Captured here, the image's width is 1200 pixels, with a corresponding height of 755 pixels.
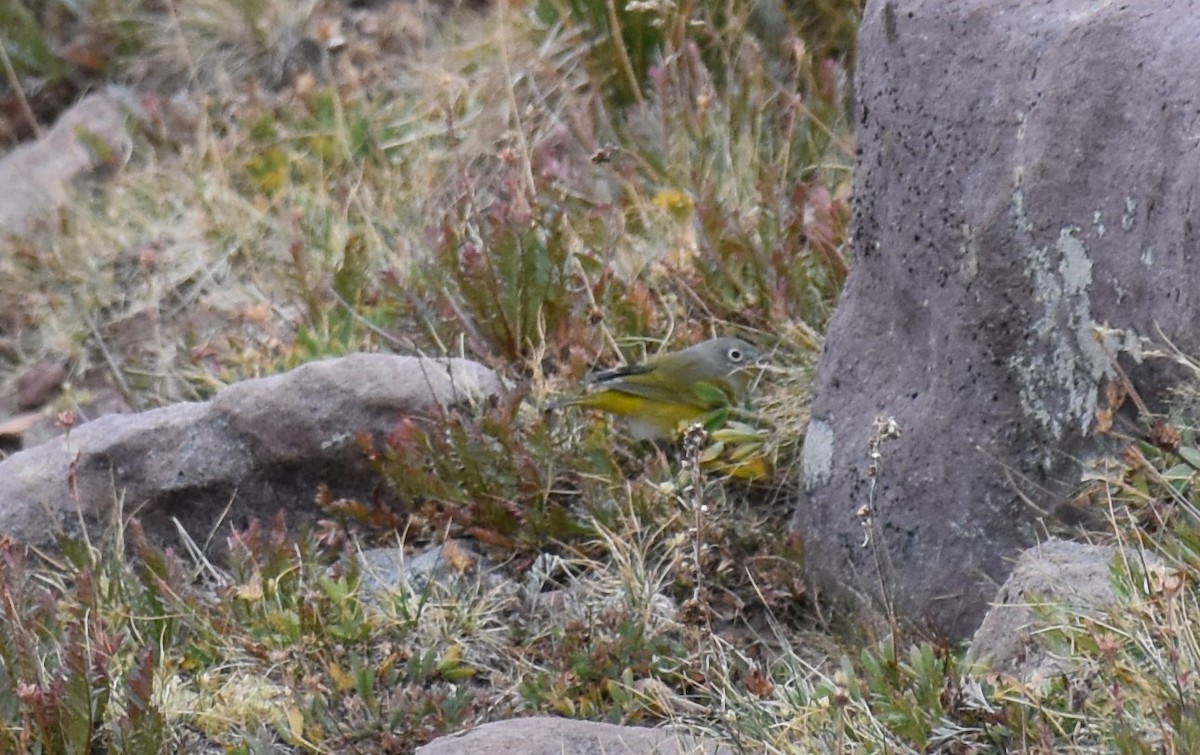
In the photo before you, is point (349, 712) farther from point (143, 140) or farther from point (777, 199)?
point (143, 140)

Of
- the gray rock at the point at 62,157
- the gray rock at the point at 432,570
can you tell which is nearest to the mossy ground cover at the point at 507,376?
the gray rock at the point at 432,570

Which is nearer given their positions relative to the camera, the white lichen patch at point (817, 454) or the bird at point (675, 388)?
the white lichen patch at point (817, 454)

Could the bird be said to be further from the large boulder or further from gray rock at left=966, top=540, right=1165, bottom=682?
gray rock at left=966, top=540, right=1165, bottom=682

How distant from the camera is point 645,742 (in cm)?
308

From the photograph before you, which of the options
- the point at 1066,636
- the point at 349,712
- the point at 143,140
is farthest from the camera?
the point at 143,140

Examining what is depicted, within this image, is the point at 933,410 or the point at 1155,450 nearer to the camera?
the point at 1155,450

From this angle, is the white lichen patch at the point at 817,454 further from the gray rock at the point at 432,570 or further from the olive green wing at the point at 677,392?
the gray rock at the point at 432,570

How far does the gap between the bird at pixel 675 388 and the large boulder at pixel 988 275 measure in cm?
43

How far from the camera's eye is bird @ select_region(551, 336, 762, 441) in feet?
14.2

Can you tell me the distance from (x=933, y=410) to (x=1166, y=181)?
80 cm

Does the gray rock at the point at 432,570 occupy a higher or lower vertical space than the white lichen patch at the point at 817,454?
lower

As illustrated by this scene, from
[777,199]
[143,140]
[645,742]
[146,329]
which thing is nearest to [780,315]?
[777,199]

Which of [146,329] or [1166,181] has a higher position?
[1166,181]

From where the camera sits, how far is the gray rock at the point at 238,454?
4484 mm
